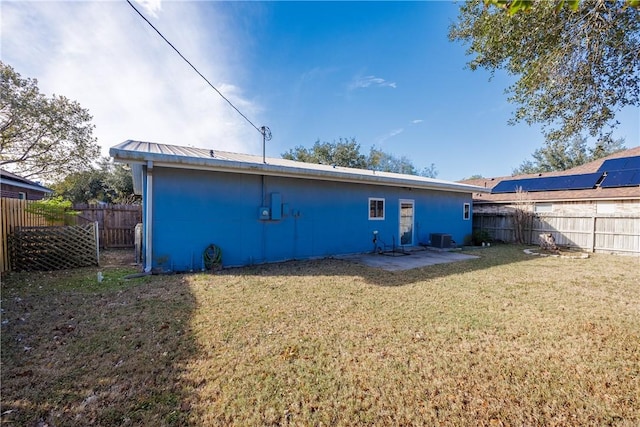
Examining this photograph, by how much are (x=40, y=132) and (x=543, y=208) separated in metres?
27.2

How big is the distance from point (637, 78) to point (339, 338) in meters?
7.05

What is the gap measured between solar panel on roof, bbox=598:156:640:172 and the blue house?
9721 millimetres

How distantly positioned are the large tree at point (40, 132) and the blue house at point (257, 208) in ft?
42.3

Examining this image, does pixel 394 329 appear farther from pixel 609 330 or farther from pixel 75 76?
pixel 75 76

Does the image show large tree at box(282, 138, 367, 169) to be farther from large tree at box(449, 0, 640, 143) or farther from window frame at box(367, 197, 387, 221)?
large tree at box(449, 0, 640, 143)

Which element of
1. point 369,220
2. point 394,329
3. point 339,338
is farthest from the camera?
point 369,220

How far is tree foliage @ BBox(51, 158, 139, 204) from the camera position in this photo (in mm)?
19938

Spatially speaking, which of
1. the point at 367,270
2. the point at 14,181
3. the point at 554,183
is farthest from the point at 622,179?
the point at 14,181

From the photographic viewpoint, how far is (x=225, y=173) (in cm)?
690

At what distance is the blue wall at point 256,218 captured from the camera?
630 cm

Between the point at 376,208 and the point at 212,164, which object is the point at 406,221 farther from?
the point at 212,164

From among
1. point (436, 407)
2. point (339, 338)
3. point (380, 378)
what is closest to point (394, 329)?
point (339, 338)

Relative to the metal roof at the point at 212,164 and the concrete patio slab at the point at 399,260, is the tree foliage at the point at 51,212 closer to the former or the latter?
the metal roof at the point at 212,164

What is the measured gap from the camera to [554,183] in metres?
14.7
